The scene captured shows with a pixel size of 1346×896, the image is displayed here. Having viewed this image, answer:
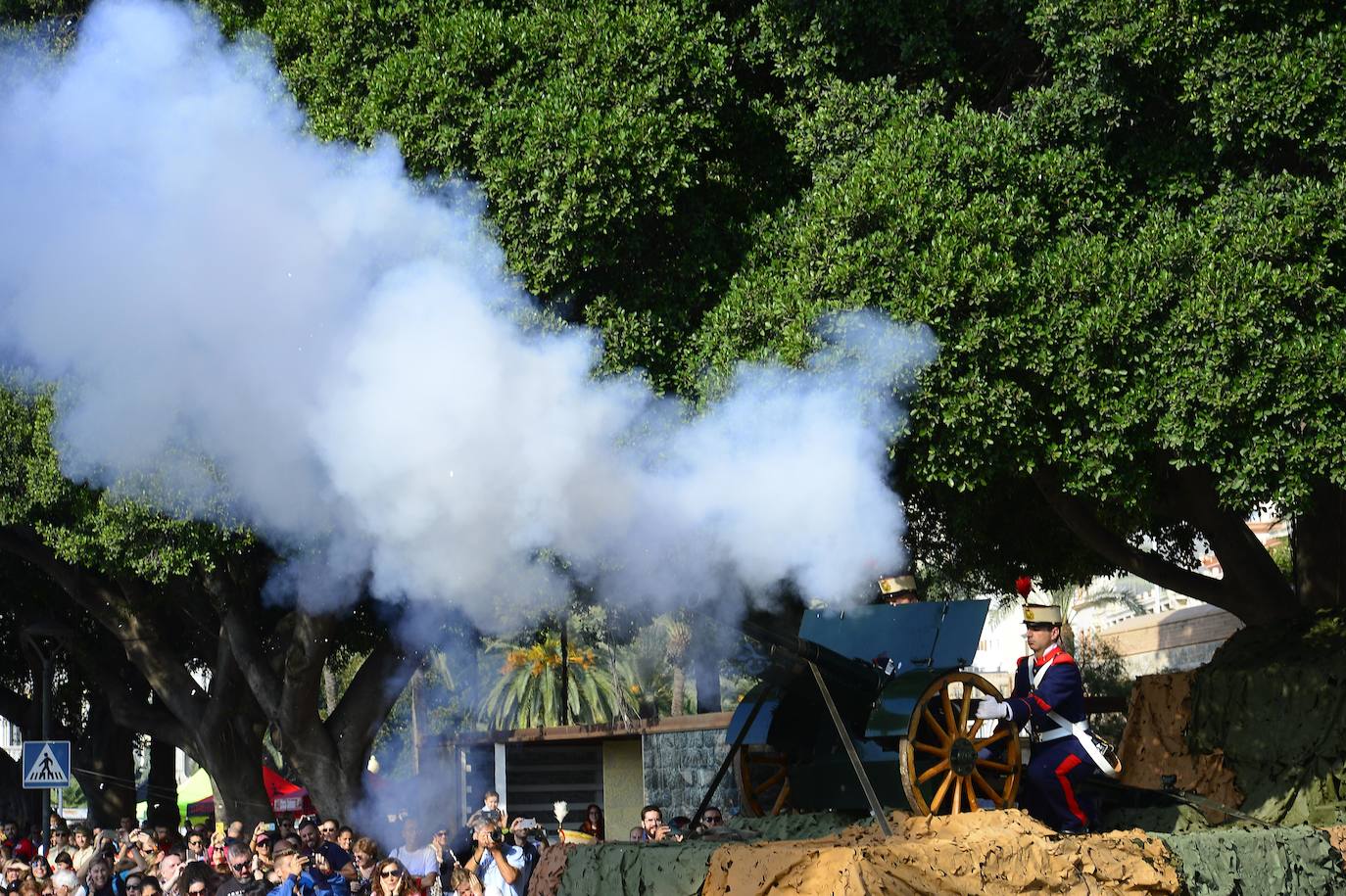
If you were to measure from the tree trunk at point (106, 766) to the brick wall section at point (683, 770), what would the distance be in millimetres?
12561

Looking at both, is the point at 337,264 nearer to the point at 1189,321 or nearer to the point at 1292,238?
the point at 1189,321

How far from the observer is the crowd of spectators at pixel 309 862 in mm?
11359

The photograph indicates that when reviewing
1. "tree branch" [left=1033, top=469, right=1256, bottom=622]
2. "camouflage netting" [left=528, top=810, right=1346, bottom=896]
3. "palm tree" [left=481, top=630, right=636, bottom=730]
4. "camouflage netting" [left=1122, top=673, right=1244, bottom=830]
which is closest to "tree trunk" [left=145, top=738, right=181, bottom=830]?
"palm tree" [left=481, top=630, right=636, bottom=730]

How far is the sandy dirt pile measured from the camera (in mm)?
8203

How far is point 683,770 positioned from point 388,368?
11097 millimetres

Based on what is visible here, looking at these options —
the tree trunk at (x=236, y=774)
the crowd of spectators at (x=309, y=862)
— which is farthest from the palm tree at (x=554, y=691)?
the crowd of spectators at (x=309, y=862)

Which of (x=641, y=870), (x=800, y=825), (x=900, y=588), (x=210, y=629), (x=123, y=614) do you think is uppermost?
(x=123, y=614)

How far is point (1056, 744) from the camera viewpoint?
10078 millimetres

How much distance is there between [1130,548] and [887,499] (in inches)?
239

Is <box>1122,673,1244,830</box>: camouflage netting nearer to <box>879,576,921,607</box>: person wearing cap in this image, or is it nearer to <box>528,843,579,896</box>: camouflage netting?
<box>879,576,921,607</box>: person wearing cap

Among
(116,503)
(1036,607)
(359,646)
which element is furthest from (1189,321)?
(359,646)

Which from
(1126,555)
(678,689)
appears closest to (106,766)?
(678,689)

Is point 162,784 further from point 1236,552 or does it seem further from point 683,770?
point 1236,552

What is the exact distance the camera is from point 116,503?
17.4 metres
